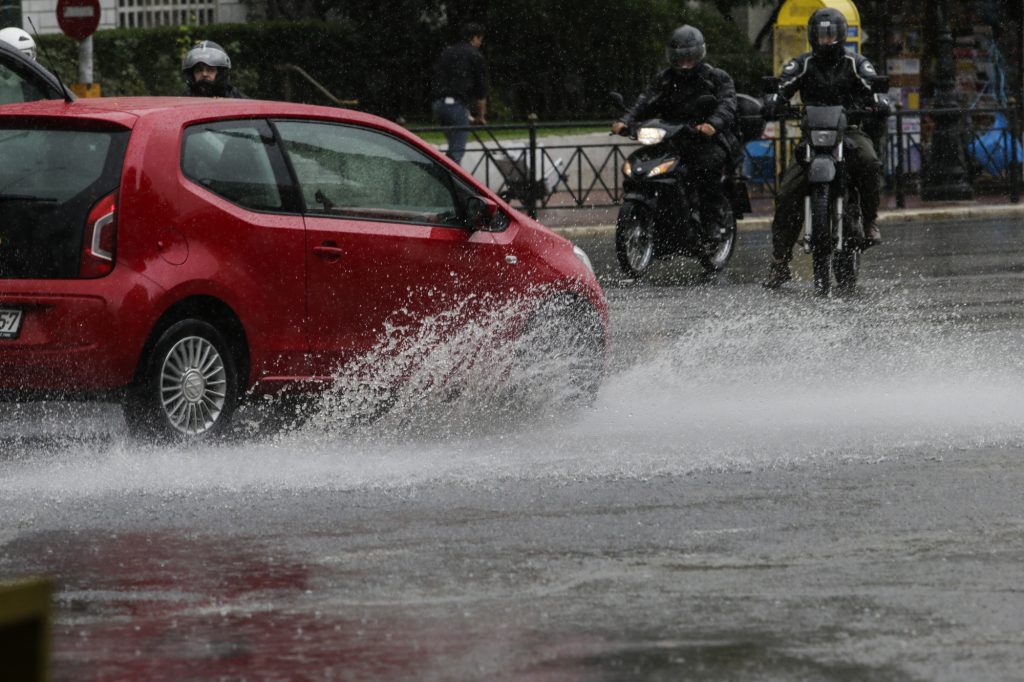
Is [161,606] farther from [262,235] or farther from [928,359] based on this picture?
[928,359]

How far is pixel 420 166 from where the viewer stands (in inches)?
389

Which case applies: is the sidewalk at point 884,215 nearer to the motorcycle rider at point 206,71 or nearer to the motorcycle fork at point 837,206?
the motorcycle fork at point 837,206

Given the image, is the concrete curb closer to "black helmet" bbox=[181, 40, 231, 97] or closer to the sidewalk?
the sidewalk

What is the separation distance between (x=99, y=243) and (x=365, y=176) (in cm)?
150

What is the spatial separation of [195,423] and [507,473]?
1388 millimetres

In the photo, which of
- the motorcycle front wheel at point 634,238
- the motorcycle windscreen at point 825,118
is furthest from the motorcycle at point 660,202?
the motorcycle windscreen at point 825,118

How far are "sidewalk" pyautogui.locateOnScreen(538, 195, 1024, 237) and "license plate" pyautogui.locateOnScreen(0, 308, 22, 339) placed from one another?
44.6 ft

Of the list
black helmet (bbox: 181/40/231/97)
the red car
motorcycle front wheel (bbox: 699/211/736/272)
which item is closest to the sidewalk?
motorcycle front wheel (bbox: 699/211/736/272)

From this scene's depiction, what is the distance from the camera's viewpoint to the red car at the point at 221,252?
8430 millimetres

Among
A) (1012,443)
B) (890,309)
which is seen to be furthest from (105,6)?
(1012,443)

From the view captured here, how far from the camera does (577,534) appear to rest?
22.3 ft

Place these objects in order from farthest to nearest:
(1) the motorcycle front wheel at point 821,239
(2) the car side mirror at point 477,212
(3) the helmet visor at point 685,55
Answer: (3) the helmet visor at point 685,55 → (1) the motorcycle front wheel at point 821,239 → (2) the car side mirror at point 477,212

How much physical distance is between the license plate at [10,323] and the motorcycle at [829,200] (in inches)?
307

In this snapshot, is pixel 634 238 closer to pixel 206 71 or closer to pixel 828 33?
pixel 828 33
